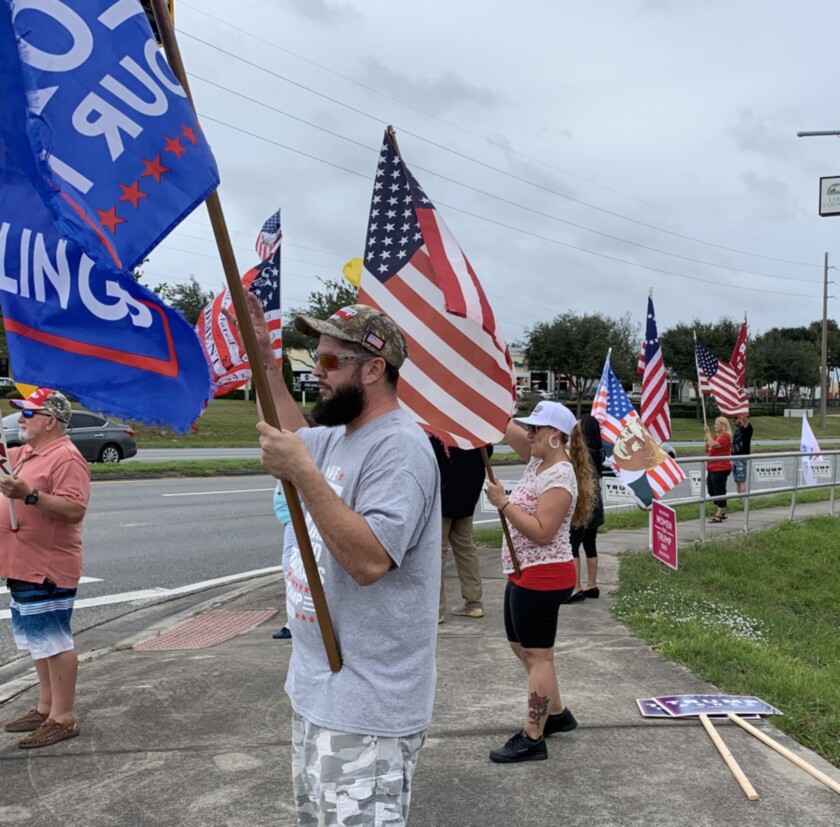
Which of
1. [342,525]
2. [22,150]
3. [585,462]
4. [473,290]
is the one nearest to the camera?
[342,525]

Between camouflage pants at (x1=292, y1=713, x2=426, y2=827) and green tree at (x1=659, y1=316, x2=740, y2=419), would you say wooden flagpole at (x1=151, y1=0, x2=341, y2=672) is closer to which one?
camouflage pants at (x1=292, y1=713, x2=426, y2=827)

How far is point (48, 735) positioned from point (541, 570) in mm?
2622

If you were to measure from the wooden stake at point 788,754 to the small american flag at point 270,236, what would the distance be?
16.5 ft

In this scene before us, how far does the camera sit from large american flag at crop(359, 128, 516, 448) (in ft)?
14.5

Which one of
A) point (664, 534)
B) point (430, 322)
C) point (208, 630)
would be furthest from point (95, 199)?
point (664, 534)

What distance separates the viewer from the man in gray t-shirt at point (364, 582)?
2.37 meters

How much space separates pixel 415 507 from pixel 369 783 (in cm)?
78

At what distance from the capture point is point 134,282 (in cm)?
261

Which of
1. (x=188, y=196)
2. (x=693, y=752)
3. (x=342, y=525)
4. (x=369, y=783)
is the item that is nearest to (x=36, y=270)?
(x=188, y=196)

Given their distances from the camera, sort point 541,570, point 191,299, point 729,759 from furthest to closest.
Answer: point 191,299 < point 541,570 < point 729,759

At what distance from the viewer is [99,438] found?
21.7 metres

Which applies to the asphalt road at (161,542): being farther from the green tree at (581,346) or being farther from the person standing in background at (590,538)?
the green tree at (581,346)

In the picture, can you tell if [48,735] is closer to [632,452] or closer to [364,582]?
[364,582]

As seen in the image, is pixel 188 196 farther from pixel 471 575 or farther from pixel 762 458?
pixel 762 458
